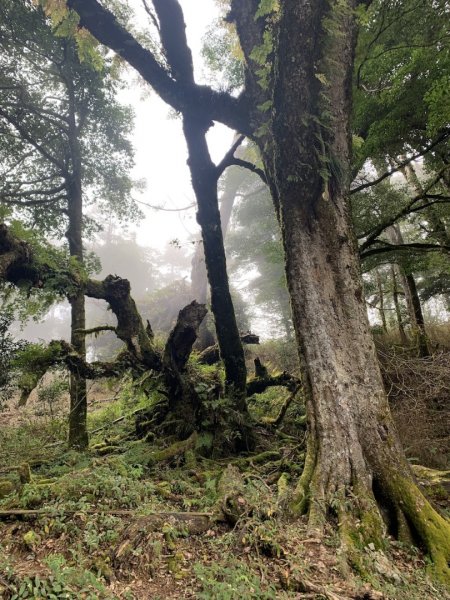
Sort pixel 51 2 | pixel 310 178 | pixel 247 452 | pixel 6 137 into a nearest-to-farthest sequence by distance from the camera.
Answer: pixel 310 178 → pixel 51 2 → pixel 247 452 → pixel 6 137

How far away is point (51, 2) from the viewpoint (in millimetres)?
5660

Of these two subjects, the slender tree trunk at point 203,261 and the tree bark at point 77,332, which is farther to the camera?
the slender tree trunk at point 203,261

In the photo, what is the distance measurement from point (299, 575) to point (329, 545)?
60cm

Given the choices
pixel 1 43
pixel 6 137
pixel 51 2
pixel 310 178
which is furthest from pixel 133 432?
pixel 1 43

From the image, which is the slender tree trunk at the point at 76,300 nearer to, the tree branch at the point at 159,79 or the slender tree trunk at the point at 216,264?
the slender tree trunk at the point at 216,264

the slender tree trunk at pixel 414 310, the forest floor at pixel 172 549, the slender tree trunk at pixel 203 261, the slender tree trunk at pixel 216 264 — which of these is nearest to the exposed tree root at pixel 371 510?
the forest floor at pixel 172 549

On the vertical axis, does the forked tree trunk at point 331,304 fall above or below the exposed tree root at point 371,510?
above

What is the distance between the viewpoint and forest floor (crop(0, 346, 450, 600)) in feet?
8.16

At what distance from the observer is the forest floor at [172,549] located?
249 centimetres

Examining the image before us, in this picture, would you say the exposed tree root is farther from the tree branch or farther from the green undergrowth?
the tree branch

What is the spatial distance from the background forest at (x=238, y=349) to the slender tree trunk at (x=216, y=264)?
39mm

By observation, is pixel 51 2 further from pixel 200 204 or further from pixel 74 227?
pixel 74 227

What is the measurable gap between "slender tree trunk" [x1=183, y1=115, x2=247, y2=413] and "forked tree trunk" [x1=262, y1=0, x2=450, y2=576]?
2897 mm

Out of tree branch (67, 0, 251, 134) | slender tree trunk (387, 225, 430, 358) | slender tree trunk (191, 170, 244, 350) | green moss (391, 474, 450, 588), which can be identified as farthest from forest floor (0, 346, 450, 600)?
slender tree trunk (191, 170, 244, 350)
